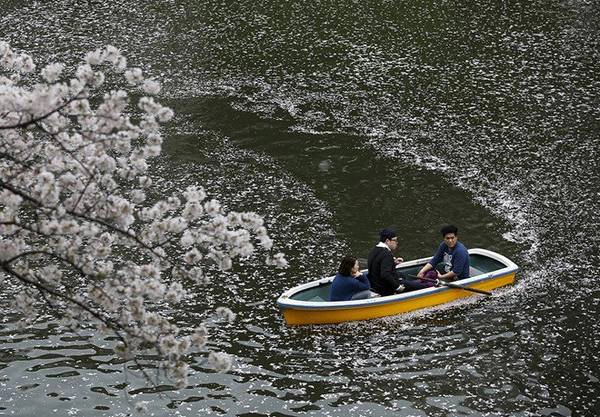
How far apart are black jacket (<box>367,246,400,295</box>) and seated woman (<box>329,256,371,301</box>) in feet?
1.92

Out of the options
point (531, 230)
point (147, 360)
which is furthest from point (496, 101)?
point (147, 360)

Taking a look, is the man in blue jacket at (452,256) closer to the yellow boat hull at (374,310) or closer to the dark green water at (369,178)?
the yellow boat hull at (374,310)

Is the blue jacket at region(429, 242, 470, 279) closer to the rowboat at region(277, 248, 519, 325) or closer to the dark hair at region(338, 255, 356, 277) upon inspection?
the rowboat at region(277, 248, 519, 325)

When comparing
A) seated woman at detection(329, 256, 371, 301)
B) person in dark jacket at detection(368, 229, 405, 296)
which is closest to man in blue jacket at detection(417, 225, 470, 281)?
person in dark jacket at detection(368, 229, 405, 296)

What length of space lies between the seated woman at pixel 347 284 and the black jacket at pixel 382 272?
0.59 meters

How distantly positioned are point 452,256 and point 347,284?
103 inches

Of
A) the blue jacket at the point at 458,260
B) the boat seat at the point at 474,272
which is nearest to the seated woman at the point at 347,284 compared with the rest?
the blue jacket at the point at 458,260

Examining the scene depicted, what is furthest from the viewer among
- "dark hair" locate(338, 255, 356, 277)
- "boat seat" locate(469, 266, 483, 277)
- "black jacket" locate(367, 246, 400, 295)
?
"boat seat" locate(469, 266, 483, 277)

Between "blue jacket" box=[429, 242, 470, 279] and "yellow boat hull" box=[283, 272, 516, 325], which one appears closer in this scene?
"yellow boat hull" box=[283, 272, 516, 325]

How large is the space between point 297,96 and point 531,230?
10815 millimetres

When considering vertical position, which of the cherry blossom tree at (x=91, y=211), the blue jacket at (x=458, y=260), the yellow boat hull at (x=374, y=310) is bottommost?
the yellow boat hull at (x=374, y=310)

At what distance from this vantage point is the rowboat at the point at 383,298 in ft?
53.6

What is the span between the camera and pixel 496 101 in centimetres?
2772

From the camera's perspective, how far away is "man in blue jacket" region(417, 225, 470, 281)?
17.8 meters
